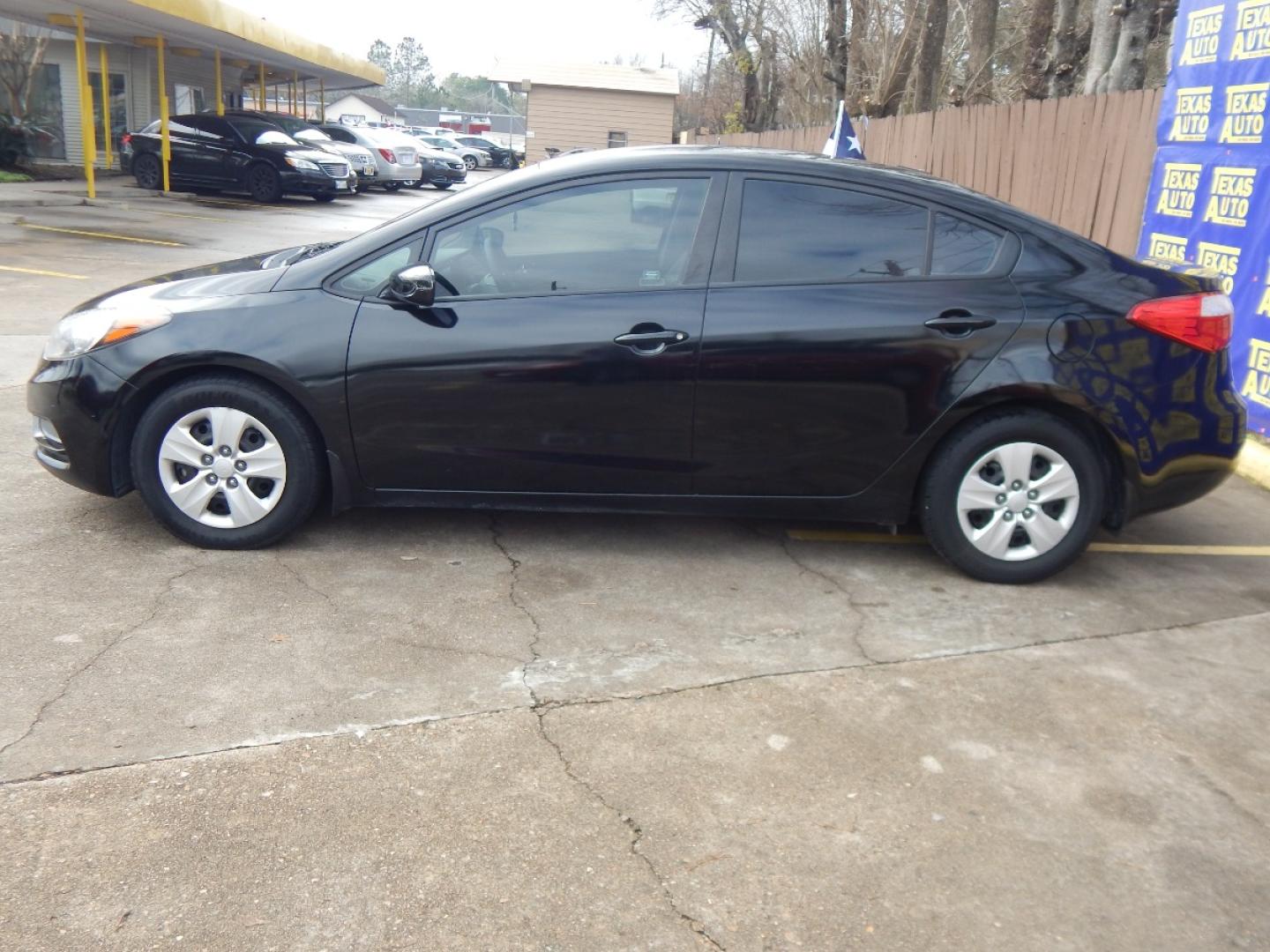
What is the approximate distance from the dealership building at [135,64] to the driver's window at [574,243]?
16388mm

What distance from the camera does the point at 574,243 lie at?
470cm

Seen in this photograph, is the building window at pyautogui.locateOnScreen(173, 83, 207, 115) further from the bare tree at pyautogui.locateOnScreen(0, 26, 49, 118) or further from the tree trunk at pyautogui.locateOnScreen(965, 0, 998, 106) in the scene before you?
the tree trunk at pyautogui.locateOnScreen(965, 0, 998, 106)

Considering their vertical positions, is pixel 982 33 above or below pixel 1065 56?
above

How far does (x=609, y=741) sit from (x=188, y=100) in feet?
111

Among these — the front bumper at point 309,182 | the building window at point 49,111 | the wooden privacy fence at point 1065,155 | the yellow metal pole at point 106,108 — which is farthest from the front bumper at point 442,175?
the wooden privacy fence at point 1065,155

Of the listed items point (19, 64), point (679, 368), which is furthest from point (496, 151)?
point (679, 368)

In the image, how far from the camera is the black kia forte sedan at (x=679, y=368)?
459 centimetres

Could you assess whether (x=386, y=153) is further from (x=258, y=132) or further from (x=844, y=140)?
(x=844, y=140)

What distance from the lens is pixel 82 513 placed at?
16.7 feet

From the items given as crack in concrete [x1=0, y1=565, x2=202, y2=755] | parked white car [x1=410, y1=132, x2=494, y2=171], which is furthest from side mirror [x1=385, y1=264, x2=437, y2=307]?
parked white car [x1=410, y1=132, x2=494, y2=171]

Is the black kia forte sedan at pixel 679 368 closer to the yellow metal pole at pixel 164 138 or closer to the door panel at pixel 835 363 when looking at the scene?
the door panel at pixel 835 363

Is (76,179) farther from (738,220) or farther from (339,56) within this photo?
(738,220)

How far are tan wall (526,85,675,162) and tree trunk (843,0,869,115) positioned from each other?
74.9 feet

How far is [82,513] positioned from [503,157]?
52765 millimetres
